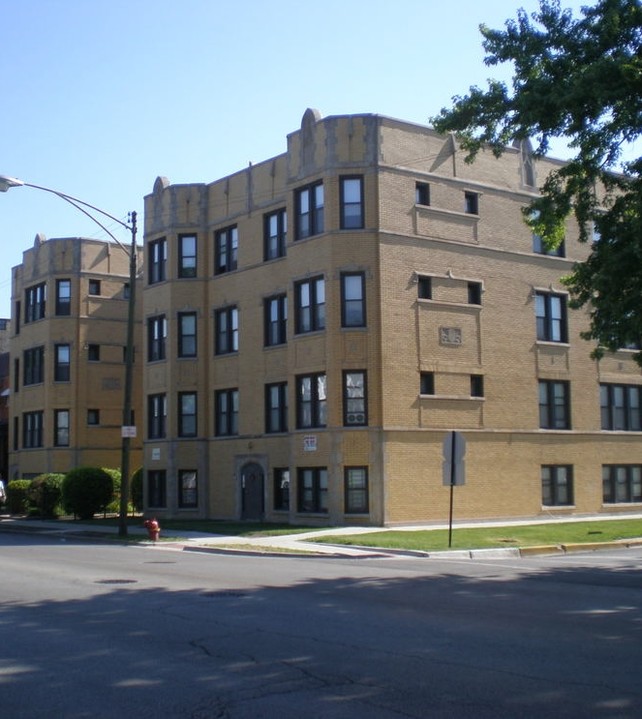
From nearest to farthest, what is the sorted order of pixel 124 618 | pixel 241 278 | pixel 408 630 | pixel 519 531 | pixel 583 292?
1. pixel 408 630
2. pixel 124 618
3. pixel 583 292
4. pixel 519 531
5. pixel 241 278

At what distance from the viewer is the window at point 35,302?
50.6m

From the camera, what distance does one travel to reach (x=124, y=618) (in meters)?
11.7

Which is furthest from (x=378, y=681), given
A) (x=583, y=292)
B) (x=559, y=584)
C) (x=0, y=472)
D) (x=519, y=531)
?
(x=0, y=472)

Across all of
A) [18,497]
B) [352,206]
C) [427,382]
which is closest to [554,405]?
[427,382]

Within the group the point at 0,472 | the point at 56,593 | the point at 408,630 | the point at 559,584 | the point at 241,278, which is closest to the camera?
the point at 408,630

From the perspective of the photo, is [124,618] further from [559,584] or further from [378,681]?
[559,584]

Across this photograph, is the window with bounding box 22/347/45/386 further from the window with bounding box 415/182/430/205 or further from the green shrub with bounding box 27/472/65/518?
the window with bounding box 415/182/430/205

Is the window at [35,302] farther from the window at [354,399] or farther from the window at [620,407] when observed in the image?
the window at [620,407]

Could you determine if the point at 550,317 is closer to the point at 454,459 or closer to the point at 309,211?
the point at 309,211

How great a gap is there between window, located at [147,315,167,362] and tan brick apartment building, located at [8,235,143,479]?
401 inches

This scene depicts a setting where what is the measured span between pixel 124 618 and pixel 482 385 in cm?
2350

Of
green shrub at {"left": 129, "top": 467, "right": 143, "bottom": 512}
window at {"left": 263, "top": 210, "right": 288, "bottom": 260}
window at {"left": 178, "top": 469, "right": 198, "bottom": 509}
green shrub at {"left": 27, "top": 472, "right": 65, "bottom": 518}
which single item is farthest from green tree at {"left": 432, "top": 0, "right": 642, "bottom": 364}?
green shrub at {"left": 27, "top": 472, "right": 65, "bottom": 518}

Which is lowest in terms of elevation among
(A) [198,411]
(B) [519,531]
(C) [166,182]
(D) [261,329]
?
(B) [519,531]

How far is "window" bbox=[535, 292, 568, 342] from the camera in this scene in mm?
36250
